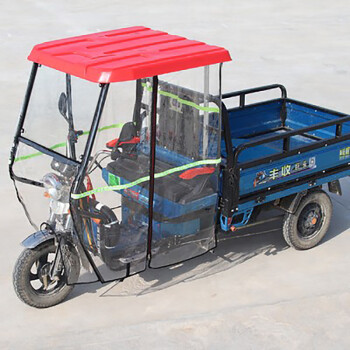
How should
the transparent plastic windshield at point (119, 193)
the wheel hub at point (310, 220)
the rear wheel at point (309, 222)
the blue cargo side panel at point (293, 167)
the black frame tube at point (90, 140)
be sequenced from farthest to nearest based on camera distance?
the wheel hub at point (310, 220) → the rear wheel at point (309, 222) → the blue cargo side panel at point (293, 167) → the transparent plastic windshield at point (119, 193) → the black frame tube at point (90, 140)

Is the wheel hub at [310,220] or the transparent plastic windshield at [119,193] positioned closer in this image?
the transparent plastic windshield at [119,193]

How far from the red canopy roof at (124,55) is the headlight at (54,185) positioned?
803 mm

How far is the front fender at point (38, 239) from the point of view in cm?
557

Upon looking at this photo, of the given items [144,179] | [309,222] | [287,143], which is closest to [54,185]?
[144,179]

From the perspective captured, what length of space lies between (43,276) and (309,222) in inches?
97.7

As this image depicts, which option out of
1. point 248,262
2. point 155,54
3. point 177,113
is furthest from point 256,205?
point 155,54

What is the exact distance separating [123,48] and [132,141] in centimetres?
72

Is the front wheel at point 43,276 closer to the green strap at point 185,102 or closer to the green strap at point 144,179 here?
the green strap at point 144,179

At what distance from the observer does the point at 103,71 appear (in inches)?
201

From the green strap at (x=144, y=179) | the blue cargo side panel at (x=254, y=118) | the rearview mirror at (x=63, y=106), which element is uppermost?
the rearview mirror at (x=63, y=106)

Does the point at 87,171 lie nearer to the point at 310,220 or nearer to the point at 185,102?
the point at 185,102

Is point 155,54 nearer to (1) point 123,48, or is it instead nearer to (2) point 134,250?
(1) point 123,48

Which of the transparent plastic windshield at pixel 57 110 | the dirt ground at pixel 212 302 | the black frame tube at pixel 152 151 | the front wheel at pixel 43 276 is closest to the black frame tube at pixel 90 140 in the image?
the transparent plastic windshield at pixel 57 110

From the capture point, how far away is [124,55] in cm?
548
